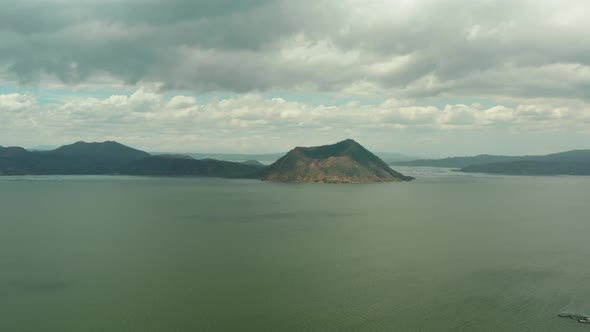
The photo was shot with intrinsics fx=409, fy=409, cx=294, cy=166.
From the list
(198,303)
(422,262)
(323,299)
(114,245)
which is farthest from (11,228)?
(422,262)

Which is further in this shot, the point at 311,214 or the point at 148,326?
the point at 311,214

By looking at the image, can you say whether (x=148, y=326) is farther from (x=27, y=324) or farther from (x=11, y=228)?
(x=11, y=228)

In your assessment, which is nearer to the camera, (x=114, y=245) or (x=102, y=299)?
(x=102, y=299)

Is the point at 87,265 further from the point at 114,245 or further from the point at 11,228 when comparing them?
the point at 11,228

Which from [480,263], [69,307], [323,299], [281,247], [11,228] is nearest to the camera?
[69,307]

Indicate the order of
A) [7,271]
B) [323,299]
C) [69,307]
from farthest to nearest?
[7,271] → [323,299] → [69,307]

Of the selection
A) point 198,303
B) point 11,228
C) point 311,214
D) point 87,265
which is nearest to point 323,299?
point 198,303
